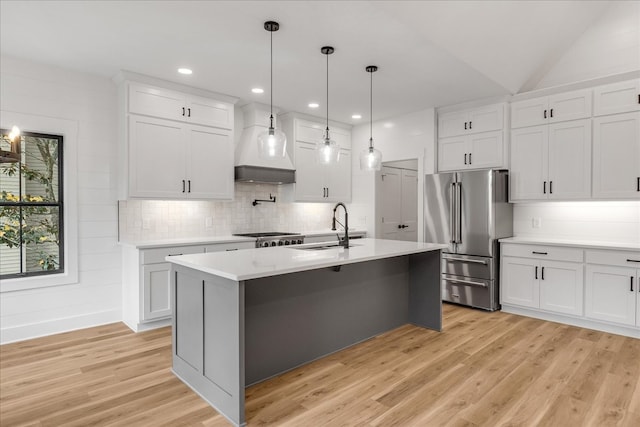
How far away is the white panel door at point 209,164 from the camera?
15.1 ft

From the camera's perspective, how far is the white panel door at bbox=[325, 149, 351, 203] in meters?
6.26

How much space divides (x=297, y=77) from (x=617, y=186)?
11.9 feet

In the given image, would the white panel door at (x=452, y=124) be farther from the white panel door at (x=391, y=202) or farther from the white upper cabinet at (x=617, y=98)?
the white upper cabinet at (x=617, y=98)

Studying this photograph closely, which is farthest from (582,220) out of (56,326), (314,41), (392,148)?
(56,326)

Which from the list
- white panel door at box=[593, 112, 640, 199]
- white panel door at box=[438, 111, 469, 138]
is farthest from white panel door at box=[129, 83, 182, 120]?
white panel door at box=[593, 112, 640, 199]

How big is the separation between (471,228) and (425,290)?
1.26m

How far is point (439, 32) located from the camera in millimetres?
3293

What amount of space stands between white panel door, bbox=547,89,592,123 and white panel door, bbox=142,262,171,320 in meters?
4.78

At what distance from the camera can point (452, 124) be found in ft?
17.7

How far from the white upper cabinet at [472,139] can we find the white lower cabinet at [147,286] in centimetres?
367

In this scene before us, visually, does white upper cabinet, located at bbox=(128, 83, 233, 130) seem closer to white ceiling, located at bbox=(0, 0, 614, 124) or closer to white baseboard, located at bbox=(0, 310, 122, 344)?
white ceiling, located at bbox=(0, 0, 614, 124)

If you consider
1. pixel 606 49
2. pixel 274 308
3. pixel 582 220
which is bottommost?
pixel 274 308

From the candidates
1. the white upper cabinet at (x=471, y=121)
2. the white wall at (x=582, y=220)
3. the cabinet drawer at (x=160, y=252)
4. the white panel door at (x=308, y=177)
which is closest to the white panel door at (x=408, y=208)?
the white upper cabinet at (x=471, y=121)

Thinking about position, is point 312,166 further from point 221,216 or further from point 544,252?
point 544,252
